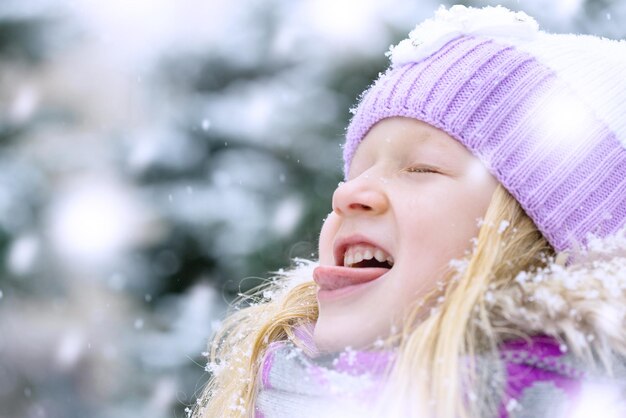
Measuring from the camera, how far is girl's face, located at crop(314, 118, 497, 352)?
1.24 m

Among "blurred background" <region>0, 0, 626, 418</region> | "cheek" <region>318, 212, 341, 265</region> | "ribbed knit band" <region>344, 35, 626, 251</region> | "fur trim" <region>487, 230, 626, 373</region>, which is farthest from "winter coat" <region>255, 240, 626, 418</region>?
"blurred background" <region>0, 0, 626, 418</region>

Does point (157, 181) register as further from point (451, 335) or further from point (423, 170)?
point (451, 335)

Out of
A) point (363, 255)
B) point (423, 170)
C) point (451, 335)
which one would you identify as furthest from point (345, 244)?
point (451, 335)

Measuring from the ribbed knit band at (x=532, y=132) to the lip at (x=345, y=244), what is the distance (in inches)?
9.4

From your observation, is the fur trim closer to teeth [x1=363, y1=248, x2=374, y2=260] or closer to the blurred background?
teeth [x1=363, y1=248, x2=374, y2=260]

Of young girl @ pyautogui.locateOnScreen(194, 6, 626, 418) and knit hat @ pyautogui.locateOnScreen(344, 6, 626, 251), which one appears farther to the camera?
knit hat @ pyautogui.locateOnScreen(344, 6, 626, 251)

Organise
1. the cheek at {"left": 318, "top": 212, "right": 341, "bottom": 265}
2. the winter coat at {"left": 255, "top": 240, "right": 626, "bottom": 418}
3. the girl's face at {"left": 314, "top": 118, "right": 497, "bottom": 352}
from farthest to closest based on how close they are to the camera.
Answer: the cheek at {"left": 318, "top": 212, "right": 341, "bottom": 265}, the girl's face at {"left": 314, "top": 118, "right": 497, "bottom": 352}, the winter coat at {"left": 255, "top": 240, "right": 626, "bottom": 418}

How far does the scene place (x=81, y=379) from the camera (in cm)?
338

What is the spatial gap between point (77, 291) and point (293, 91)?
129 cm

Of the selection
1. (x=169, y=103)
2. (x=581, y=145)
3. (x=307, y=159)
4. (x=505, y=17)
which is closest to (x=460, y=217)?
(x=581, y=145)

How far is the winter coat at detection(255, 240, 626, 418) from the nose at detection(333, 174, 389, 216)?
0.25 metres

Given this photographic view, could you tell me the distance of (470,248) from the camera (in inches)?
50.0

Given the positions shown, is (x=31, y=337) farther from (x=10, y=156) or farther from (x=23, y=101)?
(x=23, y=101)

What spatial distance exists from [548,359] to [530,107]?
19.6 inches
